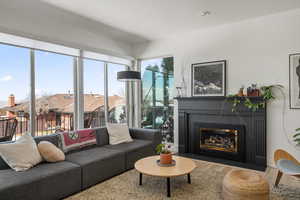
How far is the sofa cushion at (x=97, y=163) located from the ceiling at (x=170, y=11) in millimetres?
2366

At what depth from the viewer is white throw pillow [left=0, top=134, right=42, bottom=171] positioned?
2395 millimetres

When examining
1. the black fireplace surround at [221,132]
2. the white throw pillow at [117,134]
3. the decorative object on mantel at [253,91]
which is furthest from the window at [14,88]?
the decorative object on mantel at [253,91]

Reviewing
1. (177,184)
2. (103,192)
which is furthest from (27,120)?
A: (177,184)

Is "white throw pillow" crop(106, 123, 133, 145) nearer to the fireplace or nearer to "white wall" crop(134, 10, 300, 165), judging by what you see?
the fireplace

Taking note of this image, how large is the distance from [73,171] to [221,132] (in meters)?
2.87

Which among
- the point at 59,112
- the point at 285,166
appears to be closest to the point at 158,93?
the point at 59,112

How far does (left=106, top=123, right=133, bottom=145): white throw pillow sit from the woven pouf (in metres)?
2.13

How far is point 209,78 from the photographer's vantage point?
415 cm

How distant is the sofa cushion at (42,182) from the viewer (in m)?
2.04

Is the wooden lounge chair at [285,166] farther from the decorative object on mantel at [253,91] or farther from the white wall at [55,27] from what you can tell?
the white wall at [55,27]

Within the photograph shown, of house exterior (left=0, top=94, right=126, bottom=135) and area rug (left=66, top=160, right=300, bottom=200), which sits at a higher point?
house exterior (left=0, top=94, right=126, bottom=135)

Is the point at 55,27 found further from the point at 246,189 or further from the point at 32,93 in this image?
the point at 246,189

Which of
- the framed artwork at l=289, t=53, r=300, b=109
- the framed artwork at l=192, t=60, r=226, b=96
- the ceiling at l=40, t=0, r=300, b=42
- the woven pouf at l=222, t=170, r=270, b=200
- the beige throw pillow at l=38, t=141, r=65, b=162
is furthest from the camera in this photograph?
the framed artwork at l=192, t=60, r=226, b=96

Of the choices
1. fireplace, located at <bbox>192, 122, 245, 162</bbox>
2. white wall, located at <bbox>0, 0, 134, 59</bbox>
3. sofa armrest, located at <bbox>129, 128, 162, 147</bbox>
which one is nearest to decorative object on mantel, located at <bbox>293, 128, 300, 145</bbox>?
fireplace, located at <bbox>192, 122, 245, 162</bbox>
